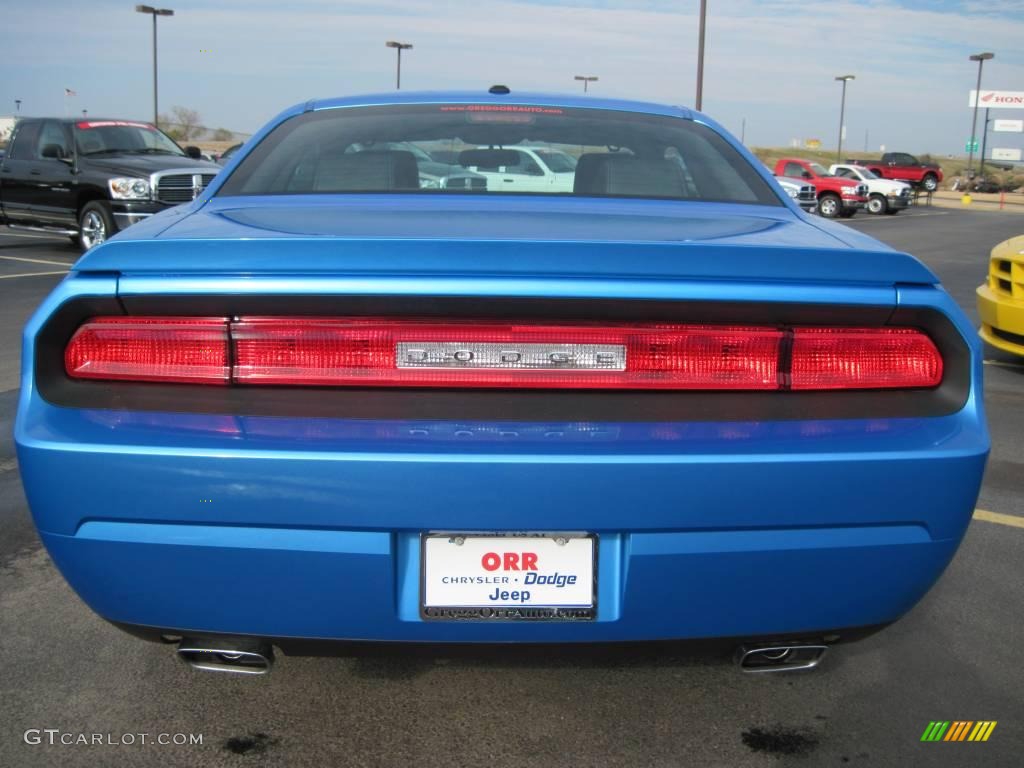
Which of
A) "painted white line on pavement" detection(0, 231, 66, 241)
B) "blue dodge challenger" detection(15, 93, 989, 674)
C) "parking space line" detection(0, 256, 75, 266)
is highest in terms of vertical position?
"blue dodge challenger" detection(15, 93, 989, 674)

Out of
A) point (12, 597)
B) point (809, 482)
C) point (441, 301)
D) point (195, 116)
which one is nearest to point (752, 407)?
point (809, 482)

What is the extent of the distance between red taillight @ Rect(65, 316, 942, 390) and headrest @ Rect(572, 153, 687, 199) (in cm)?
106

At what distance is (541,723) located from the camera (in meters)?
2.46

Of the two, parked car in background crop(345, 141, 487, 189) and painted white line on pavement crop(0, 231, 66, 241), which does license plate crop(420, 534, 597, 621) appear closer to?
parked car in background crop(345, 141, 487, 189)

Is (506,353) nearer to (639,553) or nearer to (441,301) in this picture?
(441,301)

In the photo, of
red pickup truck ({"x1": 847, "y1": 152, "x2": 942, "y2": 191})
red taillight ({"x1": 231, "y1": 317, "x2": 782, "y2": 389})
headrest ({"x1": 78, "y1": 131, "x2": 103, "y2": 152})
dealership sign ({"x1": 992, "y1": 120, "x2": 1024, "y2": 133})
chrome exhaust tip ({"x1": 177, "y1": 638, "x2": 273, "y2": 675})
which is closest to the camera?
red taillight ({"x1": 231, "y1": 317, "x2": 782, "y2": 389})

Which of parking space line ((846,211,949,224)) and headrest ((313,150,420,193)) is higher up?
headrest ((313,150,420,193))

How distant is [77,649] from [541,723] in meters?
1.34

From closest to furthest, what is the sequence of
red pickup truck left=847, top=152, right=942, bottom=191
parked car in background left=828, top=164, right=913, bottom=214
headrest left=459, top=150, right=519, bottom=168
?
headrest left=459, top=150, right=519, bottom=168
parked car in background left=828, top=164, right=913, bottom=214
red pickup truck left=847, top=152, right=942, bottom=191

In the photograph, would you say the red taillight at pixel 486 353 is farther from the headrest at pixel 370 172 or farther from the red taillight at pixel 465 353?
the headrest at pixel 370 172

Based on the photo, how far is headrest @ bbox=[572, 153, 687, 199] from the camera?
306 centimetres

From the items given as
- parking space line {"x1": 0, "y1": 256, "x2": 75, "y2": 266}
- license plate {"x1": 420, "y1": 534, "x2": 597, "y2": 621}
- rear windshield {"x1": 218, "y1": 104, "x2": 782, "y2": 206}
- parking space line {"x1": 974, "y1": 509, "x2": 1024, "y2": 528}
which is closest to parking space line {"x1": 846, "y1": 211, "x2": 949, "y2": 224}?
parking space line {"x1": 0, "y1": 256, "x2": 75, "y2": 266}

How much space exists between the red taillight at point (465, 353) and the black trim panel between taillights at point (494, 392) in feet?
0.07

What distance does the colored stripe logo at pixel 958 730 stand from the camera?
2.43 metres
